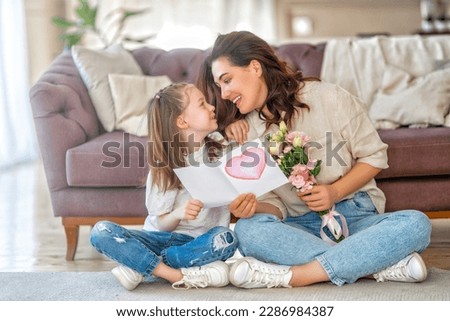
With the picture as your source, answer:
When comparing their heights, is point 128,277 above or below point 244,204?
below

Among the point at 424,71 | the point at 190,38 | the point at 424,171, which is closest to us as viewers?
the point at 424,171

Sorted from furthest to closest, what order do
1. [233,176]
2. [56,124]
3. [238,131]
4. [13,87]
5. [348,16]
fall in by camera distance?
1. [348,16]
2. [13,87]
3. [56,124]
4. [238,131]
5. [233,176]

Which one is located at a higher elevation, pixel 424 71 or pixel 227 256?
pixel 424 71

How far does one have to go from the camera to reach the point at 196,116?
2.51 meters

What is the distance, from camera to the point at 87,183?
10.2 ft

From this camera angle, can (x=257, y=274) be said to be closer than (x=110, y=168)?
Yes

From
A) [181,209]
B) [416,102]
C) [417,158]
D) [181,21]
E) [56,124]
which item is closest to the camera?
[181,209]

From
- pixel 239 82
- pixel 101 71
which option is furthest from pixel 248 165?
pixel 101 71

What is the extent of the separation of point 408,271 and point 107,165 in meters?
1.22

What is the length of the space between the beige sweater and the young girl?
0.64 ft

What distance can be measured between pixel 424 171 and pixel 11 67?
3.97m

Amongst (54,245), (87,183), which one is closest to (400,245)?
(87,183)

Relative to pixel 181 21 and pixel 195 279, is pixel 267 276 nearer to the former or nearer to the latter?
pixel 195 279

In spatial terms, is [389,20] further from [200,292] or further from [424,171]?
[200,292]
